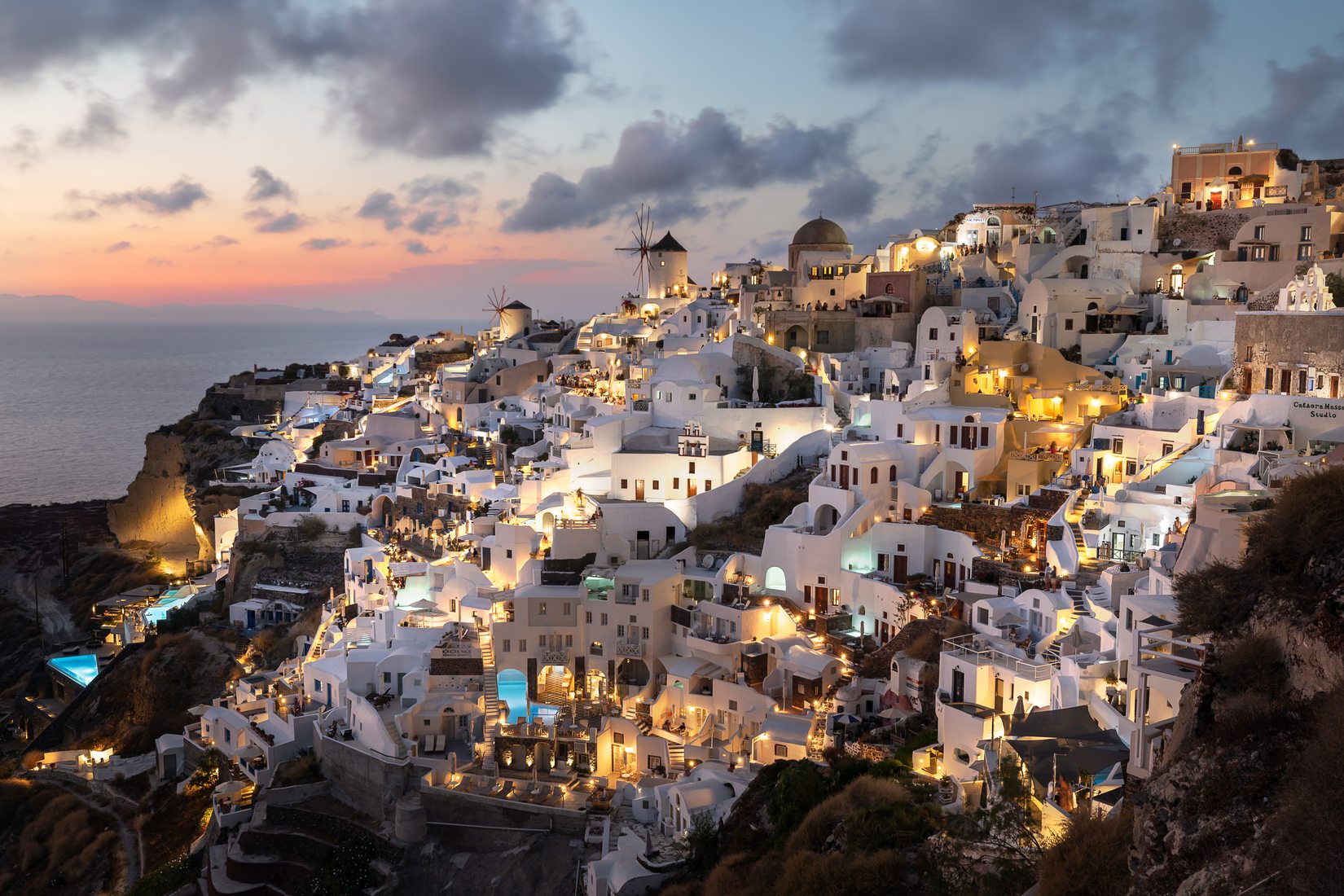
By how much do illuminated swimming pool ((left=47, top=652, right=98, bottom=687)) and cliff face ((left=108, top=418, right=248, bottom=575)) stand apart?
839cm

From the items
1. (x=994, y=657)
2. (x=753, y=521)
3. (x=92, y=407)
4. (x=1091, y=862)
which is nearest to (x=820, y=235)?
(x=753, y=521)

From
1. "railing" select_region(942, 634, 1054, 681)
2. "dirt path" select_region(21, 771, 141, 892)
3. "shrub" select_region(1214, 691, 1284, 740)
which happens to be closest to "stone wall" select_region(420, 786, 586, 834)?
Answer: "railing" select_region(942, 634, 1054, 681)

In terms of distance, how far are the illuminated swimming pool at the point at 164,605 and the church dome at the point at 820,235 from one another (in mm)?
25894

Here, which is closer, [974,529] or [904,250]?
[974,529]

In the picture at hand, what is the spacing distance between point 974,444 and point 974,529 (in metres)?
2.96

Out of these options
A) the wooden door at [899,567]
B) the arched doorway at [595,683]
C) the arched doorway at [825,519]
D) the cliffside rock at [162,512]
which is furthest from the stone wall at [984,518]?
the cliffside rock at [162,512]

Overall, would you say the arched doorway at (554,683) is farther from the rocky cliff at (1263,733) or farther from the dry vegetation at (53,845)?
the rocky cliff at (1263,733)

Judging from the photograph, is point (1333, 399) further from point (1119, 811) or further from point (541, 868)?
point (541, 868)

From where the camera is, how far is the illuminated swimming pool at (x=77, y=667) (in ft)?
114

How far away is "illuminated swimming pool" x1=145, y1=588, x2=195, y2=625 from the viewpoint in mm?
37062

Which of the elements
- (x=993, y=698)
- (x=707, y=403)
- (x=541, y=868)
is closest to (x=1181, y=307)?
(x=707, y=403)

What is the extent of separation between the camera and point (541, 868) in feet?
63.7

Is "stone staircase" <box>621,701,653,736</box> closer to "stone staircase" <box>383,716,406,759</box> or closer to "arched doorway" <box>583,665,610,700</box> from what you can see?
"arched doorway" <box>583,665,610,700</box>

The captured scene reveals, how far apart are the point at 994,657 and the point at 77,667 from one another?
2975cm
